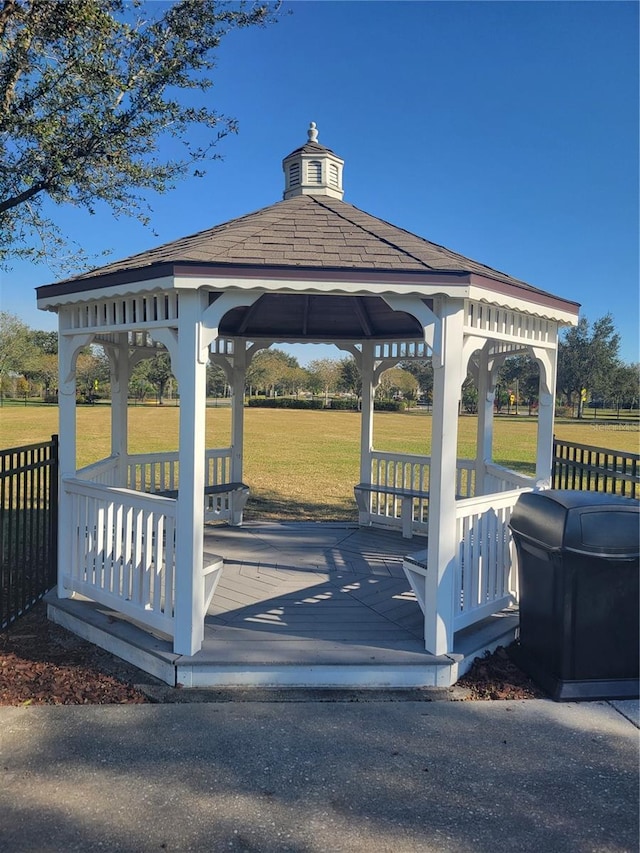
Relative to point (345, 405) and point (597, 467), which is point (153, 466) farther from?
point (345, 405)

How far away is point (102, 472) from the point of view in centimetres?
617

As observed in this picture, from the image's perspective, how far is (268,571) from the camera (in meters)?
5.95

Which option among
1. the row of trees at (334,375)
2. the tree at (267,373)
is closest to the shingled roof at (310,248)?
the row of trees at (334,375)

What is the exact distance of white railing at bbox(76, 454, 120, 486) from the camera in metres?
5.56

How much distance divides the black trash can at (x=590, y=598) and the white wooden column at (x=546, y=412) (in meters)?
1.54

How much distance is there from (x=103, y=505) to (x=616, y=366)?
5887 centimetres

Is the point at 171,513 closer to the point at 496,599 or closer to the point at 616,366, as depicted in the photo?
the point at 496,599

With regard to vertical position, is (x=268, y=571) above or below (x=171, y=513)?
below

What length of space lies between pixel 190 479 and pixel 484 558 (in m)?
2.32

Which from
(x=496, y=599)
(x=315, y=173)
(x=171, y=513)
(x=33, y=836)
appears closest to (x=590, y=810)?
(x=496, y=599)

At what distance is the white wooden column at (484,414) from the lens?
6770 mm

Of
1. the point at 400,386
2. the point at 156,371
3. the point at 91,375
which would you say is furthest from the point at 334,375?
the point at 91,375

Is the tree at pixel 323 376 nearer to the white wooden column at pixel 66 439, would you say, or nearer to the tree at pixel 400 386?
the tree at pixel 400 386

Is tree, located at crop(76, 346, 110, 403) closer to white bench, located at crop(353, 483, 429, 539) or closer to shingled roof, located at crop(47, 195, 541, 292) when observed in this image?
white bench, located at crop(353, 483, 429, 539)
